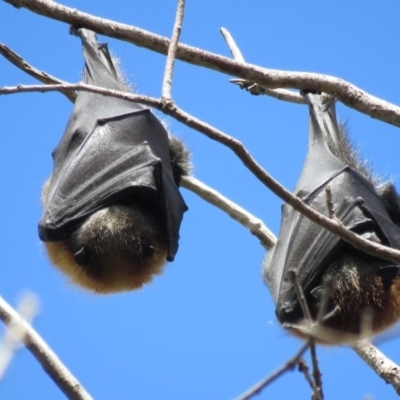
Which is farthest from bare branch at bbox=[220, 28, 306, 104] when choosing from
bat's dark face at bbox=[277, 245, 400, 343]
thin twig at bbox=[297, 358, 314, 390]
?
thin twig at bbox=[297, 358, 314, 390]

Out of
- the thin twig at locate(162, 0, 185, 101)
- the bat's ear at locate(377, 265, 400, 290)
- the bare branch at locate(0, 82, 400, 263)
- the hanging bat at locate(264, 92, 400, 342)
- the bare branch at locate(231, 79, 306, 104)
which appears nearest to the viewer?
the bare branch at locate(0, 82, 400, 263)

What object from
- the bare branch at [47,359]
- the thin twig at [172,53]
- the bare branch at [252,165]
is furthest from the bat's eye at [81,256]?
the bare branch at [252,165]

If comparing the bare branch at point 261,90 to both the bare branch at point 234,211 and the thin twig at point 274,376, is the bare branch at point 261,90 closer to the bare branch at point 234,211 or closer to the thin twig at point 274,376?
the bare branch at point 234,211

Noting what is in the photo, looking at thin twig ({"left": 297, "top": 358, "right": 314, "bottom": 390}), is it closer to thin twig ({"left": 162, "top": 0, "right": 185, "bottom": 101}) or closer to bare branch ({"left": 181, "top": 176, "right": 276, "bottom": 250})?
thin twig ({"left": 162, "top": 0, "right": 185, "bottom": 101})

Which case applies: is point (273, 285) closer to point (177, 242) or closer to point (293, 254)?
point (293, 254)

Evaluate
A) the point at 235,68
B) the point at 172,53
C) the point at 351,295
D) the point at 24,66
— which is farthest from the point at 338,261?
the point at 172,53
